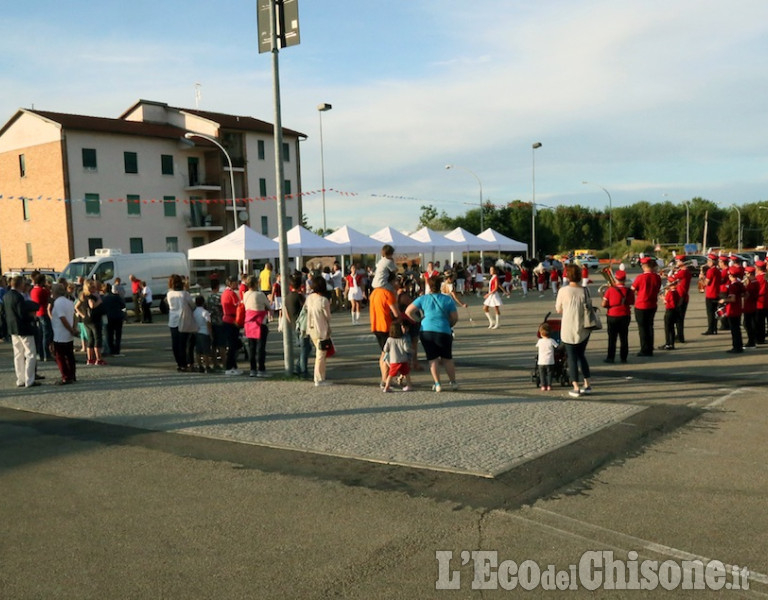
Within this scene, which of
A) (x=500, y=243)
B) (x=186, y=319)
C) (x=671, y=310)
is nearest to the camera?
(x=186, y=319)

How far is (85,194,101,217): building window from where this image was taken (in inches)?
1741

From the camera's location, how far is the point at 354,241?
28516 mm

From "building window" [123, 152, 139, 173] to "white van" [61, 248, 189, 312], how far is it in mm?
19056

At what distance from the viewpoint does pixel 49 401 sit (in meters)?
10.2

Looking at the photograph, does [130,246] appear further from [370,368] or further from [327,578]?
[327,578]

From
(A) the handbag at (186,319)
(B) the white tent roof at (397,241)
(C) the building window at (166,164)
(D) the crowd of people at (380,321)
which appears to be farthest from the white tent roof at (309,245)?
(C) the building window at (166,164)

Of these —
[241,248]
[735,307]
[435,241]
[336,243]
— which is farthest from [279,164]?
[435,241]

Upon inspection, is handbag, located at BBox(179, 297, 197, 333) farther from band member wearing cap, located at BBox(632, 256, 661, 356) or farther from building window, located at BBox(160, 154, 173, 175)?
building window, located at BBox(160, 154, 173, 175)

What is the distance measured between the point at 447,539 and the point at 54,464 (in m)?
4.25

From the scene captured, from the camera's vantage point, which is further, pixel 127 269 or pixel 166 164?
pixel 166 164

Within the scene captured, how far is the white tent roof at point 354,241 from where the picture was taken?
92.9ft

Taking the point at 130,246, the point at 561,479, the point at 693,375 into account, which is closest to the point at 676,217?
the point at 130,246

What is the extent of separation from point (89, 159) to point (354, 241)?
24113 mm

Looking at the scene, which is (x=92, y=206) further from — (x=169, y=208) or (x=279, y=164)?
(x=279, y=164)
